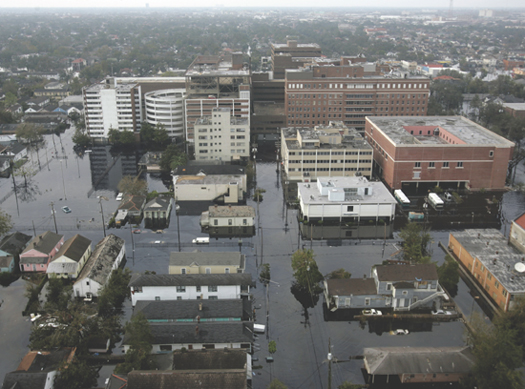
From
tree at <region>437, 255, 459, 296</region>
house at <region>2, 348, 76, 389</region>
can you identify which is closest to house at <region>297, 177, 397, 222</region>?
tree at <region>437, 255, 459, 296</region>

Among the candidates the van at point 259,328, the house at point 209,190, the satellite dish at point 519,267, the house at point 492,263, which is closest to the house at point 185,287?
the van at point 259,328

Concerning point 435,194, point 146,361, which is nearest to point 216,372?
point 146,361

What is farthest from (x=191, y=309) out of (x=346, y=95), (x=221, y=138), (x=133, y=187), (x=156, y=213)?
(x=346, y=95)

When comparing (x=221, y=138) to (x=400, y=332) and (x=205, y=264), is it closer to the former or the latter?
(x=205, y=264)

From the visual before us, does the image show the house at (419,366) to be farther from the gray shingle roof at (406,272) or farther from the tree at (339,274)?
the tree at (339,274)

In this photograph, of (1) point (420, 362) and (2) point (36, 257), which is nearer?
(1) point (420, 362)

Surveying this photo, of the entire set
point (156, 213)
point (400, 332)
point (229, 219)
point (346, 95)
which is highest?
point (346, 95)

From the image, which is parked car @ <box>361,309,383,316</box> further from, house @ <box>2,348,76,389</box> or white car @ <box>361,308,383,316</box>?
house @ <box>2,348,76,389</box>

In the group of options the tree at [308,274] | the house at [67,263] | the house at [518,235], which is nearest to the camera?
the tree at [308,274]
